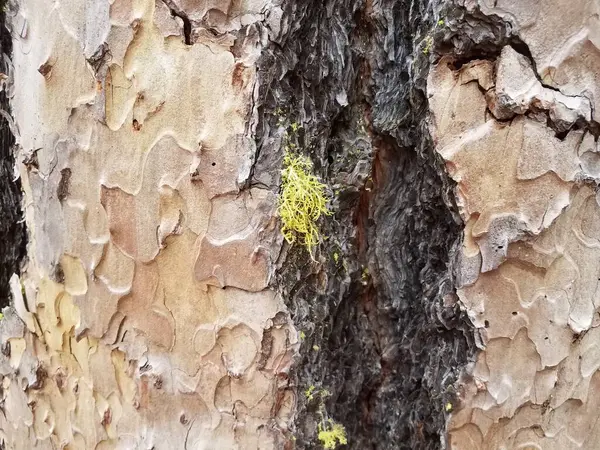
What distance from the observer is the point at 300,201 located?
739 mm

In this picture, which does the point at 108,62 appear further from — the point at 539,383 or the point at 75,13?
the point at 539,383

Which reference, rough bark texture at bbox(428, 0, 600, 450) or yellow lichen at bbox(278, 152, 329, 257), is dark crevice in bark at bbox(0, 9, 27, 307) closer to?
yellow lichen at bbox(278, 152, 329, 257)

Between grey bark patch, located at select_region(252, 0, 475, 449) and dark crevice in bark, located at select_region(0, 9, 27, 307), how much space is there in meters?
0.45

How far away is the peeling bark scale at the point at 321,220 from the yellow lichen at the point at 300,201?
0.01 metres

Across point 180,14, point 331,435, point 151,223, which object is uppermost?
point 180,14

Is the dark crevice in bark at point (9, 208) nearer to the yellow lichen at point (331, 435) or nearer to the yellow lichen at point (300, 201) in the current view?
the yellow lichen at point (300, 201)

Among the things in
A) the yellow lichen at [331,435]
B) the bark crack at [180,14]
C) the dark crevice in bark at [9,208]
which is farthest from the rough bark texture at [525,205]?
the dark crevice in bark at [9,208]

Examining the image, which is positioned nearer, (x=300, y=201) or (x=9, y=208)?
(x=300, y=201)

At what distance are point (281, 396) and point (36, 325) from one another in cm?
44

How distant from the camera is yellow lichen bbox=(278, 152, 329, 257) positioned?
0.73m

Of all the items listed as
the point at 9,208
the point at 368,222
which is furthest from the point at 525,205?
the point at 9,208

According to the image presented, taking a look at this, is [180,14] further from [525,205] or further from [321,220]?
[525,205]

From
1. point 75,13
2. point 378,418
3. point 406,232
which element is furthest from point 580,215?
point 75,13

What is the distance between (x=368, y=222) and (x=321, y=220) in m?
0.10
